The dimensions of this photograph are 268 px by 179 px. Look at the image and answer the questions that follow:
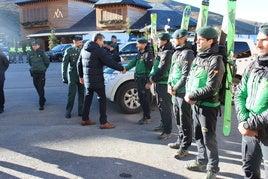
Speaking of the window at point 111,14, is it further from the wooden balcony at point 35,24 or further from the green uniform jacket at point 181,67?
the green uniform jacket at point 181,67

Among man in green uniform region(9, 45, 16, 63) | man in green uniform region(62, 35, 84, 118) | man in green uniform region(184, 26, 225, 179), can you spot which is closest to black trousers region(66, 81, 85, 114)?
man in green uniform region(62, 35, 84, 118)

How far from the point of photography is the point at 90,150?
4.94 m

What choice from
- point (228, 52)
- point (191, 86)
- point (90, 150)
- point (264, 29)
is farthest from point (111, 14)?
point (264, 29)

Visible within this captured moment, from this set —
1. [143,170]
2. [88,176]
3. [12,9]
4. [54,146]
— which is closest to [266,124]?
[143,170]

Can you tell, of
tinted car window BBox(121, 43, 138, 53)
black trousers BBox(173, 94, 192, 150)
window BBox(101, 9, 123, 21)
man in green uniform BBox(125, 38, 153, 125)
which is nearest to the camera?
black trousers BBox(173, 94, 192, 150)

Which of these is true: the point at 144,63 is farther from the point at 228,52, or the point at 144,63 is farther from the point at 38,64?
the point at 38,64

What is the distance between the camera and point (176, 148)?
494cm

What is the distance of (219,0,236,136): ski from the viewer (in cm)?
368

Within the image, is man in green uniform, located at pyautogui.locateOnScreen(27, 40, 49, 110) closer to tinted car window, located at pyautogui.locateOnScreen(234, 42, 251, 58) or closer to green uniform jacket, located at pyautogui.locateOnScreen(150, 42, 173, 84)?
green uniform jacket, located at pyautogui.locateOnScreen(150, 42, 173, 84)

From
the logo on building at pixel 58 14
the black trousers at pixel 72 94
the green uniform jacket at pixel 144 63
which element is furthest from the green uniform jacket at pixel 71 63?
the logo on building at pixel 58 14

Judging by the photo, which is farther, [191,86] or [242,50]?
[242,50]

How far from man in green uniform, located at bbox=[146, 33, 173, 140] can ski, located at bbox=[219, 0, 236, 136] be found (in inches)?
50.8

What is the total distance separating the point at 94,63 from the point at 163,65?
1.51 m

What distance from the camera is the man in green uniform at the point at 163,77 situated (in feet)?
16.8
